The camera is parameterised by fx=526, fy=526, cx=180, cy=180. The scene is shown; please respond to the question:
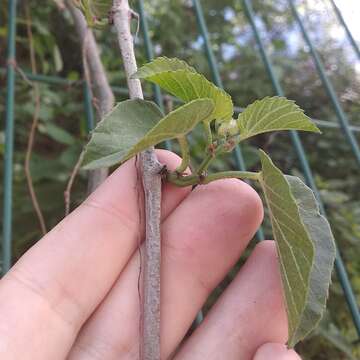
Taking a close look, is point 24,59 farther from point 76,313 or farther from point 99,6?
point 76,313

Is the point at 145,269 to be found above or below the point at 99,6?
below

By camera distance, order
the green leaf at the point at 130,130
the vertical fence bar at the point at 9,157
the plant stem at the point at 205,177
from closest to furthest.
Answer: the green leaf at the point at 130,130 < the plant stem at the point at 205,177 < the vertical fence bar at the point at 9,157

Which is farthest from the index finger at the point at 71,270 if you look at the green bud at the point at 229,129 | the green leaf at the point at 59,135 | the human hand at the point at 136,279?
the green leaf at the point at 59,135

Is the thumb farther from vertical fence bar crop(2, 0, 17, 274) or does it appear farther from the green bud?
vertical fence bar crop(2, 0, 17, 274)

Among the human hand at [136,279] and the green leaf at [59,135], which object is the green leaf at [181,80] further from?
the green leaf at [59,135]

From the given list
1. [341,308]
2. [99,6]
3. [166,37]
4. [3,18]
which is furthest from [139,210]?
[166,37]

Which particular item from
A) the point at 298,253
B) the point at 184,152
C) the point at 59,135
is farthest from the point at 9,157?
the point at 298,253
